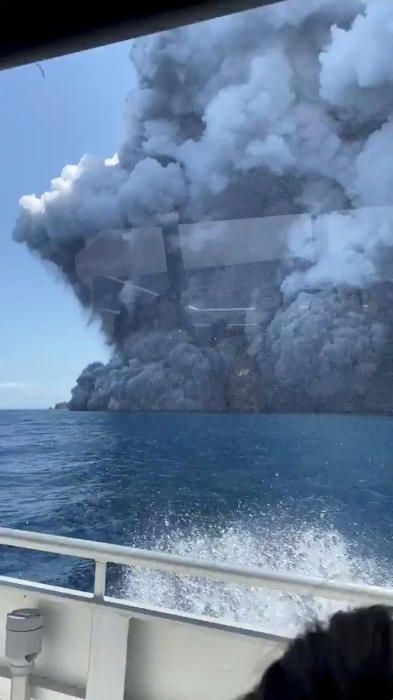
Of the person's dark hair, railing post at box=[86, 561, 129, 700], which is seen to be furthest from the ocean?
the person's dark hair

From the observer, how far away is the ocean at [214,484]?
5.51 metres

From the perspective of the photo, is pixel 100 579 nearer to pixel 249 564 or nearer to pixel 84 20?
pixel 84 20

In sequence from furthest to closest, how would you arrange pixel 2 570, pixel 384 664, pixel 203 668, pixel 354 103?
pixel 354 103
pixel 2 570
pixel 203 668
pixel 384 664

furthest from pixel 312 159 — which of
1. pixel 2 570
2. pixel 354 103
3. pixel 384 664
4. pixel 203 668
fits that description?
pixel 384 664

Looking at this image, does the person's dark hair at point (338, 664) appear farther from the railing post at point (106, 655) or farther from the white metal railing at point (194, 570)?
the railing post at point (106, 655)

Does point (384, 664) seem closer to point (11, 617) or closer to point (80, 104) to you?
point (11, 617)

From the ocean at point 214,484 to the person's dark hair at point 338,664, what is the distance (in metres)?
4.79

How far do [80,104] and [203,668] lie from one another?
6.14 m

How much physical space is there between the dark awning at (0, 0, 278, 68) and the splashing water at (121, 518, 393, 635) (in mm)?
2134

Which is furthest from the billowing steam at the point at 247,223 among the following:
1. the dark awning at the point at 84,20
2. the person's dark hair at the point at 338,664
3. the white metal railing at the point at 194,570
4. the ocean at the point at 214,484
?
the person's dark hair at the point at 338,664

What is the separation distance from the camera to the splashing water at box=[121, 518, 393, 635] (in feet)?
12.5

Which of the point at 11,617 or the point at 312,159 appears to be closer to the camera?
the point at 11,617

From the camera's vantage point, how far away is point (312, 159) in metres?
6.59

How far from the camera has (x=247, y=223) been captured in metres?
6.27
